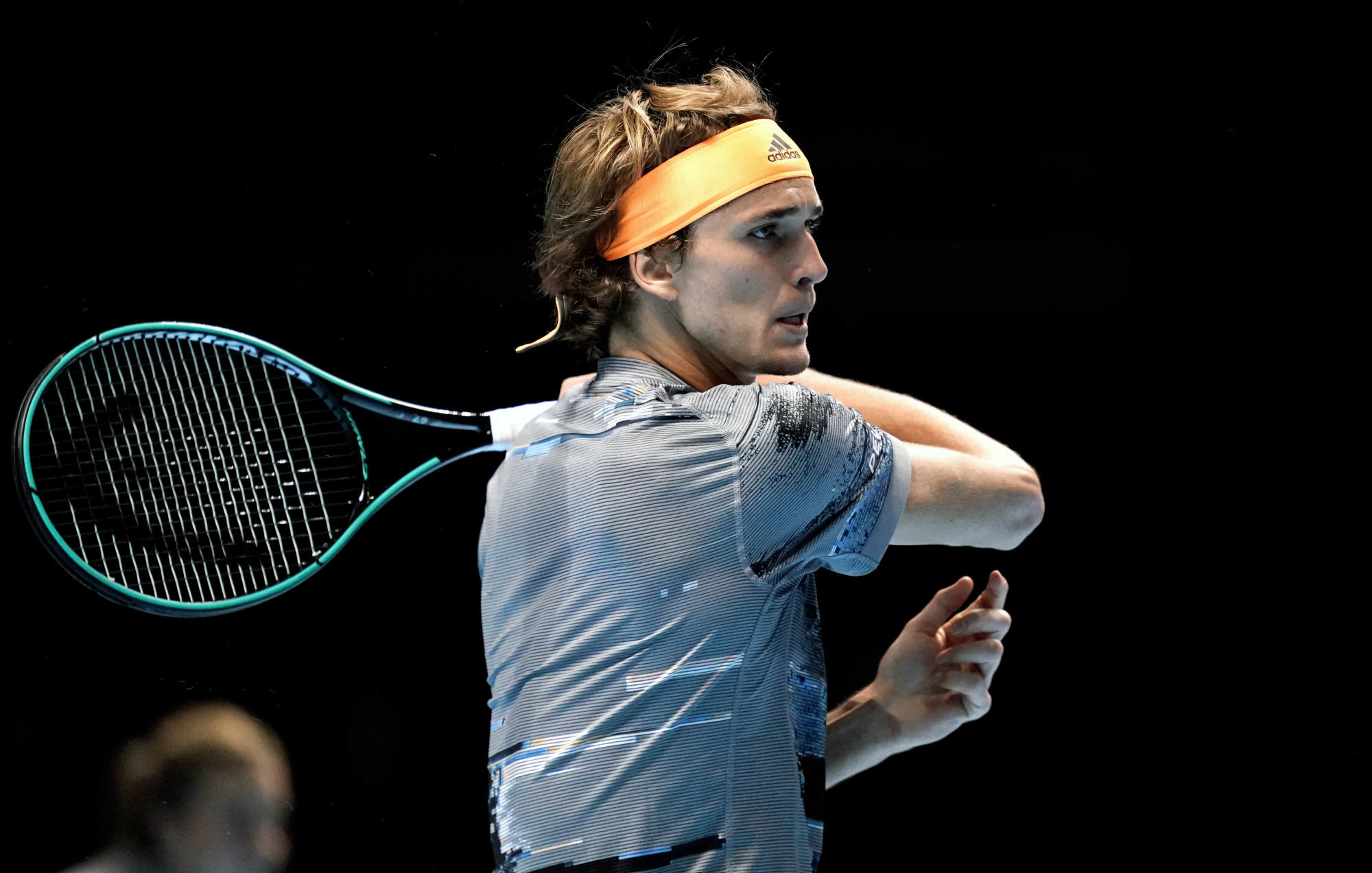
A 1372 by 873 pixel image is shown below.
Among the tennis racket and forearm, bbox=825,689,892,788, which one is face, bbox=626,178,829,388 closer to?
the tennis racket

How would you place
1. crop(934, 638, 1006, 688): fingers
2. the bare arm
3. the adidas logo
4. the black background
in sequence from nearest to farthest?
the bare arm < the adidas logo < crop(934, 638, 1006, 688): fingers < the black background

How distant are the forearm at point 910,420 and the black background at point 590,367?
743mm

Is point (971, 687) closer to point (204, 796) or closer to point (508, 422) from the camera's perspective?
point (508, 422)

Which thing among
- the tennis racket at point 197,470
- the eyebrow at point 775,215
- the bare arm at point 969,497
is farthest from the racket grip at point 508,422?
the bare arm at point 969,497

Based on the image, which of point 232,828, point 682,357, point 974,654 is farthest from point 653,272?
point 232,828

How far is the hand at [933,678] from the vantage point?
1728 mm

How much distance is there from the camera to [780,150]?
5.28 feet

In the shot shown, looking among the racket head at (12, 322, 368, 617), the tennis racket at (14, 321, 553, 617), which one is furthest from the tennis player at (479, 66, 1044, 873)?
the racket head at (12, 322, 368, 617)

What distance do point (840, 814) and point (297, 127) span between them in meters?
1.54

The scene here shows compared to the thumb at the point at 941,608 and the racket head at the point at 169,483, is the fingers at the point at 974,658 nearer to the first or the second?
the thumb at the point at 941,608

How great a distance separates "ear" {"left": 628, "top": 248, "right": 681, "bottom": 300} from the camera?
61.9 inches

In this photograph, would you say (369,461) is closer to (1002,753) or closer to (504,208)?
(504,208)

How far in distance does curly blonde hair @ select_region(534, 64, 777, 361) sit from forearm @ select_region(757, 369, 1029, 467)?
29 centimetres

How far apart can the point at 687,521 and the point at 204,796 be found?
Result: 1350 mm
